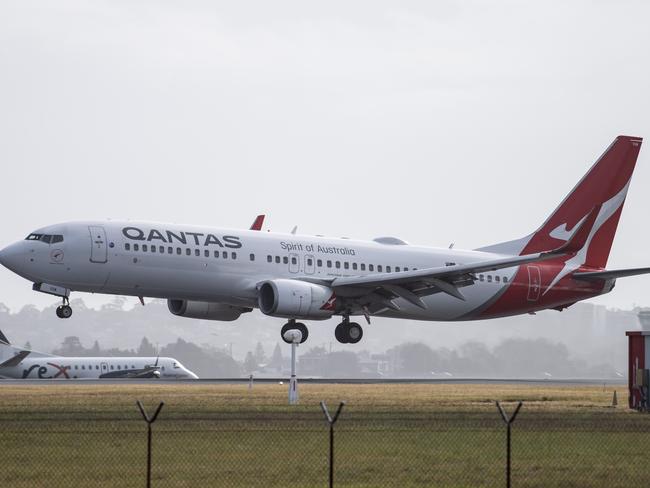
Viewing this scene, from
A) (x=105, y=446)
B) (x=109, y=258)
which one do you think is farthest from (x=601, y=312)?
(x=105, y=446)

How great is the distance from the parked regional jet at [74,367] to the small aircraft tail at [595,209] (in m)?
34.2

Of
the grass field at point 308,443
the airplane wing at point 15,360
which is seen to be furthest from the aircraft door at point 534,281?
the airplane wing at point 15,360

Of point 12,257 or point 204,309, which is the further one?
point 204,309

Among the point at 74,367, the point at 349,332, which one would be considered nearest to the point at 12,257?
the point at 349,332

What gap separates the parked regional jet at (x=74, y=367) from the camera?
283ft

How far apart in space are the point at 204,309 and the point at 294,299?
7.07m

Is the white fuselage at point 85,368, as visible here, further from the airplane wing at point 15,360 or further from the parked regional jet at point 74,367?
the airplane wing at point 15,360

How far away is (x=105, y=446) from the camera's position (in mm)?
29812

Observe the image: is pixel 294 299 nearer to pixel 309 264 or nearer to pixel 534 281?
pixel 309 264

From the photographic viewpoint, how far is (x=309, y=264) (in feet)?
189

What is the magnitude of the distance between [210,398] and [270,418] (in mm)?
9483

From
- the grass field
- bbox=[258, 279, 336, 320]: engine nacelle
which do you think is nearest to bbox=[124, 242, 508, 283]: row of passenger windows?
bbox=[258, 279, 336, 320]: engine nacelle

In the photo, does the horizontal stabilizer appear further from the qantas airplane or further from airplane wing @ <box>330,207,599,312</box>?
airplane wing @ <box>330,207,599,312</box>

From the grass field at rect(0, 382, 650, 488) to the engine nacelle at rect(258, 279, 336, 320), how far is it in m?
Answer: 8.68
